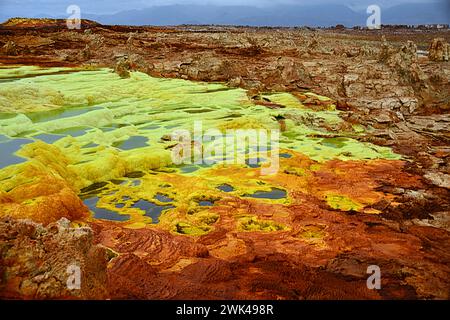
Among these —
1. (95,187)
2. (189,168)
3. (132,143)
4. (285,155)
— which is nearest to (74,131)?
(132,143)

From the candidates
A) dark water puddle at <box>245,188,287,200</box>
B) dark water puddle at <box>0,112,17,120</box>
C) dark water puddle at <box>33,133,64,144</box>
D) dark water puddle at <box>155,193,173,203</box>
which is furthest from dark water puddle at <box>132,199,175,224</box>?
dark water puddle at <box>0,112,17,120</box>

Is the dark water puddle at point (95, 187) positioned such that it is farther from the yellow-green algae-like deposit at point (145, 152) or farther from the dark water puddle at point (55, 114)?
the dark water puddle at point (55, 114)

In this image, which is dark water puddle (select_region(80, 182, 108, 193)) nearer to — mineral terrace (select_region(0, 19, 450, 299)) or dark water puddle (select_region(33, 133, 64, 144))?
mineral terrace (select_region(0, 19, 450, 299))

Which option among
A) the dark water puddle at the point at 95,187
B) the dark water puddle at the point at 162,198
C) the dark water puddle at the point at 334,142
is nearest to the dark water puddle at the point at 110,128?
the dark water puddle at the point at 95,187
